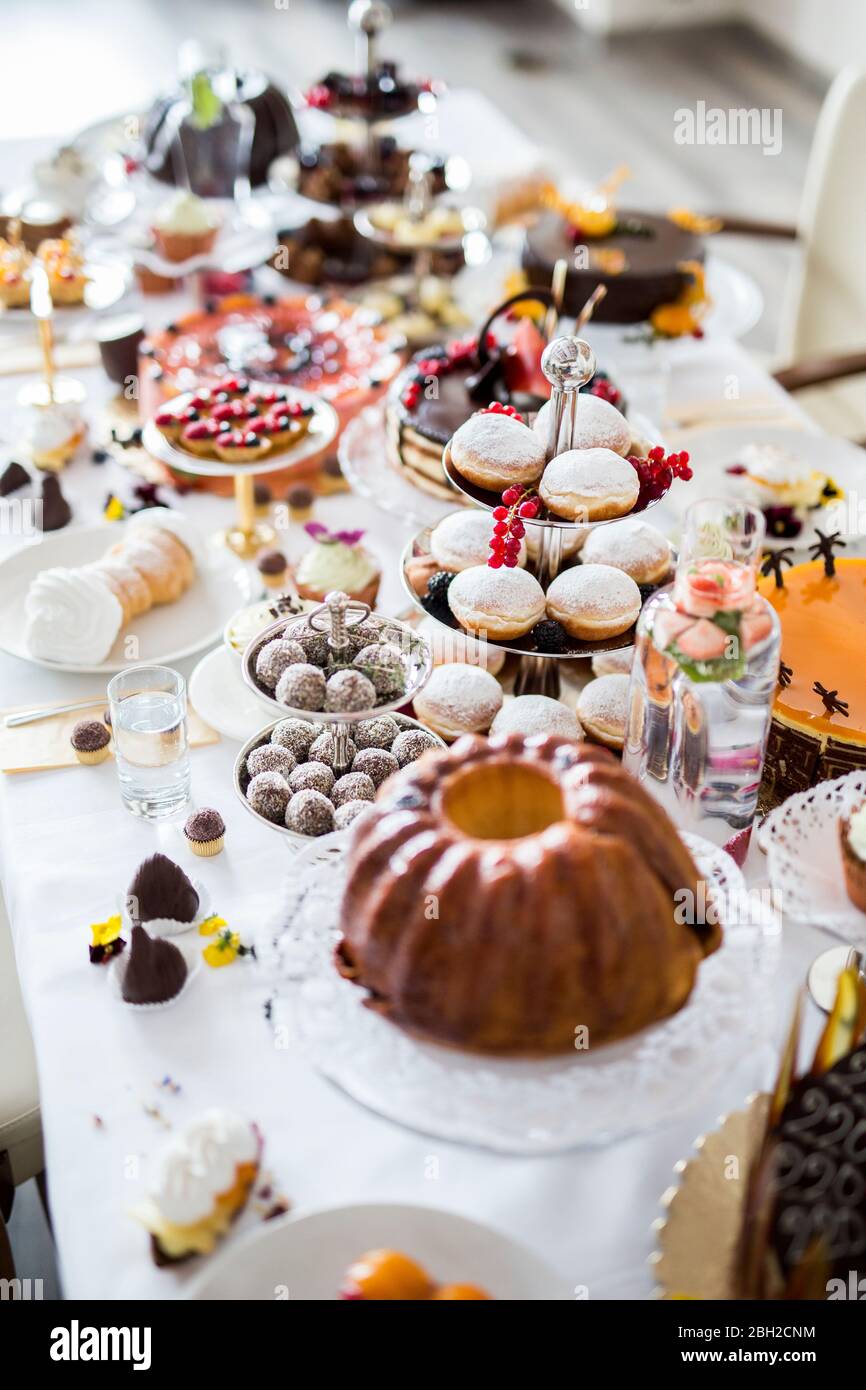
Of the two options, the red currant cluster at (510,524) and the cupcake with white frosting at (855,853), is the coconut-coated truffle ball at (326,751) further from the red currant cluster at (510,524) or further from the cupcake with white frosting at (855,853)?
the cupcake with white frosting at (855,853)

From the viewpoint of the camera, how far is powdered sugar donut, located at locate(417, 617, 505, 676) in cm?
199

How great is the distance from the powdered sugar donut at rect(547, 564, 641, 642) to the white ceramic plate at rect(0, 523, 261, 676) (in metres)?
0.60

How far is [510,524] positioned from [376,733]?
34 cm

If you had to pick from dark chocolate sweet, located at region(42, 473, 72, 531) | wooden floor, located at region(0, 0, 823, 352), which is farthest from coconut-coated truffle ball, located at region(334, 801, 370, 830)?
wooden floor, located at region(0, 0, 823, 352)

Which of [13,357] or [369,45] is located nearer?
[13,357]

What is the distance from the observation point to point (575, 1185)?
4.65ft

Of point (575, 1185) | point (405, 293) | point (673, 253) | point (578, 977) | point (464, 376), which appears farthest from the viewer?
point (405, 293)

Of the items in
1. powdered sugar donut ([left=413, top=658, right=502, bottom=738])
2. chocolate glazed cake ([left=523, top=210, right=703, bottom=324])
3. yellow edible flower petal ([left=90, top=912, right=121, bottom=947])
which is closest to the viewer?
yellow edible flower petal ([left=90, top=912, right=121, bottom=947])

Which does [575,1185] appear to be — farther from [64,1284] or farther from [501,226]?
[501,226]

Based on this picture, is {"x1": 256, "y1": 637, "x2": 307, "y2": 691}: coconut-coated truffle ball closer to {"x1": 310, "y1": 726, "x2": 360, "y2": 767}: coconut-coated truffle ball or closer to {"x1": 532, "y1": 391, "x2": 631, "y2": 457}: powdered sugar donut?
{"x1": 310, "y1": 726, "x2": 360, "y2": 767}: coconut-coated truffle ball

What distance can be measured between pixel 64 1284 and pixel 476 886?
0.59 m

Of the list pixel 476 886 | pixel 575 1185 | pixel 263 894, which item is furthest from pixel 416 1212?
pixel 263 894

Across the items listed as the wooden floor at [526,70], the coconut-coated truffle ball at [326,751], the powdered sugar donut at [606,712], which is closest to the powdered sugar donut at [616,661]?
the powdered sugar donut at [606,712]

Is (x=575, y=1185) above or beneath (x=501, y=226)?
beneath
